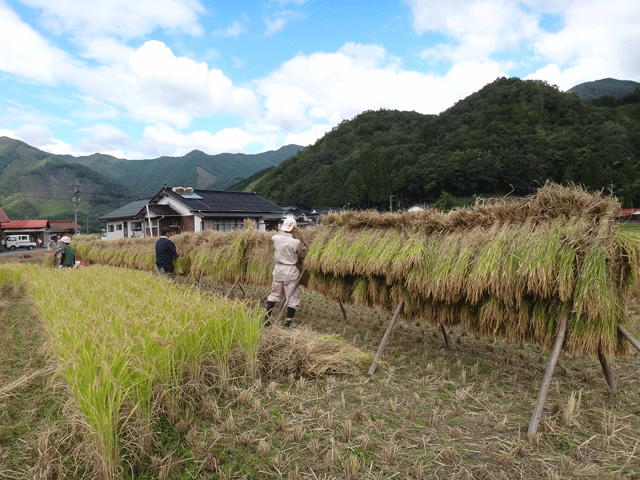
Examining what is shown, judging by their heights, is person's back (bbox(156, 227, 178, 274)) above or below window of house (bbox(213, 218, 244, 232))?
below

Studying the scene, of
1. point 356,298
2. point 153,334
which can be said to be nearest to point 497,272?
point 356,298

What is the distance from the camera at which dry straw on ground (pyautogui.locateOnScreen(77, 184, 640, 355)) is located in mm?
2994

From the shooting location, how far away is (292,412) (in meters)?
2.90

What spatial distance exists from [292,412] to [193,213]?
29.1 metres

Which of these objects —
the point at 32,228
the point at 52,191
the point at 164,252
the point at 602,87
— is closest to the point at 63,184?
the point at 52,191

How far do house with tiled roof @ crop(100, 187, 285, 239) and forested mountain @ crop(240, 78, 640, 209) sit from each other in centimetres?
2529

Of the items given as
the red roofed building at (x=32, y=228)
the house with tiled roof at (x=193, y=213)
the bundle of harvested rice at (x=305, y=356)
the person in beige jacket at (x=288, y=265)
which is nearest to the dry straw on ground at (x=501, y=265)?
the person in beige jacket at (x=288, y=265)

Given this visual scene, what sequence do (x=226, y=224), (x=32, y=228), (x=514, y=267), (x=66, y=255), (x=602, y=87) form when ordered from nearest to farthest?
(x=514, y=267), (x=66, y=255), (x=226, y=224), (x=32, y=228), (x=602, y=87)

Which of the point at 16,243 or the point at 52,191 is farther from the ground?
the point at 52,191

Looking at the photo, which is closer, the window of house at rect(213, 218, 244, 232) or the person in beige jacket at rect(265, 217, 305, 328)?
the person in beige jacket at rect(265, 217, 305, 328)

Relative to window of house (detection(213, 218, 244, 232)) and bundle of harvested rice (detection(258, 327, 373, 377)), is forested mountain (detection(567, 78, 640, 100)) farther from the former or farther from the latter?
bundle of harvested rice (detection(258, 327, 373, 377))

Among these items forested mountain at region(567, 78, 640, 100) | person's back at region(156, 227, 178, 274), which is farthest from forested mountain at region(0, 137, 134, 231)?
forested mountain at region(567, 78, 640, 100)

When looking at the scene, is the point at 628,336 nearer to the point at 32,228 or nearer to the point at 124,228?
the point at 124,228

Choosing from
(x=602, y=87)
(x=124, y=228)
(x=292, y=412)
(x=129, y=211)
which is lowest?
(x=292, y=412)
